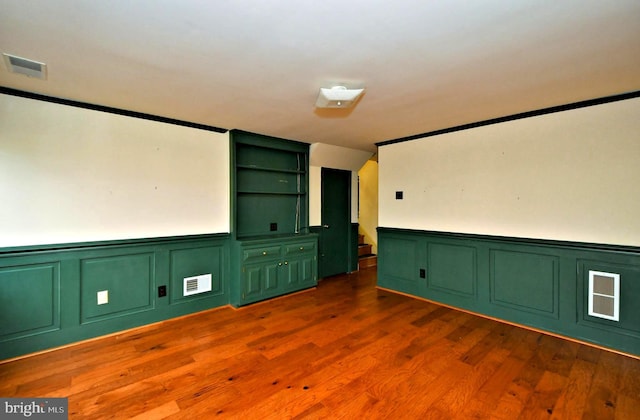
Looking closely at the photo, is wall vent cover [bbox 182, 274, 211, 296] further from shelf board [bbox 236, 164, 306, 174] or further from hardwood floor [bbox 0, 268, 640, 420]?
shelf board [bbox 236, 164, 306, 174]

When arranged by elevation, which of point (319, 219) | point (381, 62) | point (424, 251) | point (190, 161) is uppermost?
point (381, 62)

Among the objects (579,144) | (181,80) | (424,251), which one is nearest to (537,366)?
(424,251)

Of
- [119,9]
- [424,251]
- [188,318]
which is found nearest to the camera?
[119,9]

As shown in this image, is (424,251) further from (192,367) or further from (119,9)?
(119,9)

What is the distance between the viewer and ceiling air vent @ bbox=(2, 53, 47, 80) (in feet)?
6.34

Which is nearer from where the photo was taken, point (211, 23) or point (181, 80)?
point (211, 23)

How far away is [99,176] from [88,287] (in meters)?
1.08

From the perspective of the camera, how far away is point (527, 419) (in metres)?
1.79

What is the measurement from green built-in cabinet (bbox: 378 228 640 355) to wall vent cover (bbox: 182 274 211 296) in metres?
2.60

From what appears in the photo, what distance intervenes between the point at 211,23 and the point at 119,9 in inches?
16.9

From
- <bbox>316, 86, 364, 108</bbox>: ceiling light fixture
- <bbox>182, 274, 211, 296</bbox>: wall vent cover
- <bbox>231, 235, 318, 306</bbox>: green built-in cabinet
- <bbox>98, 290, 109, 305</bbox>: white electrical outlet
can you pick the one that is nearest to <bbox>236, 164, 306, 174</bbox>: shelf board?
<bbox>231, 235, 318, 306</bbox>: green built-in cabinet

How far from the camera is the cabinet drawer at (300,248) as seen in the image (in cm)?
413

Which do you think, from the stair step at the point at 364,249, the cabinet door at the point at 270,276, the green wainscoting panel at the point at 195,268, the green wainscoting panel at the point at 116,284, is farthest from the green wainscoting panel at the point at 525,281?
the green wainscoting panel at the point at 116,284

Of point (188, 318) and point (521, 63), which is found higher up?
point (521, 63)
